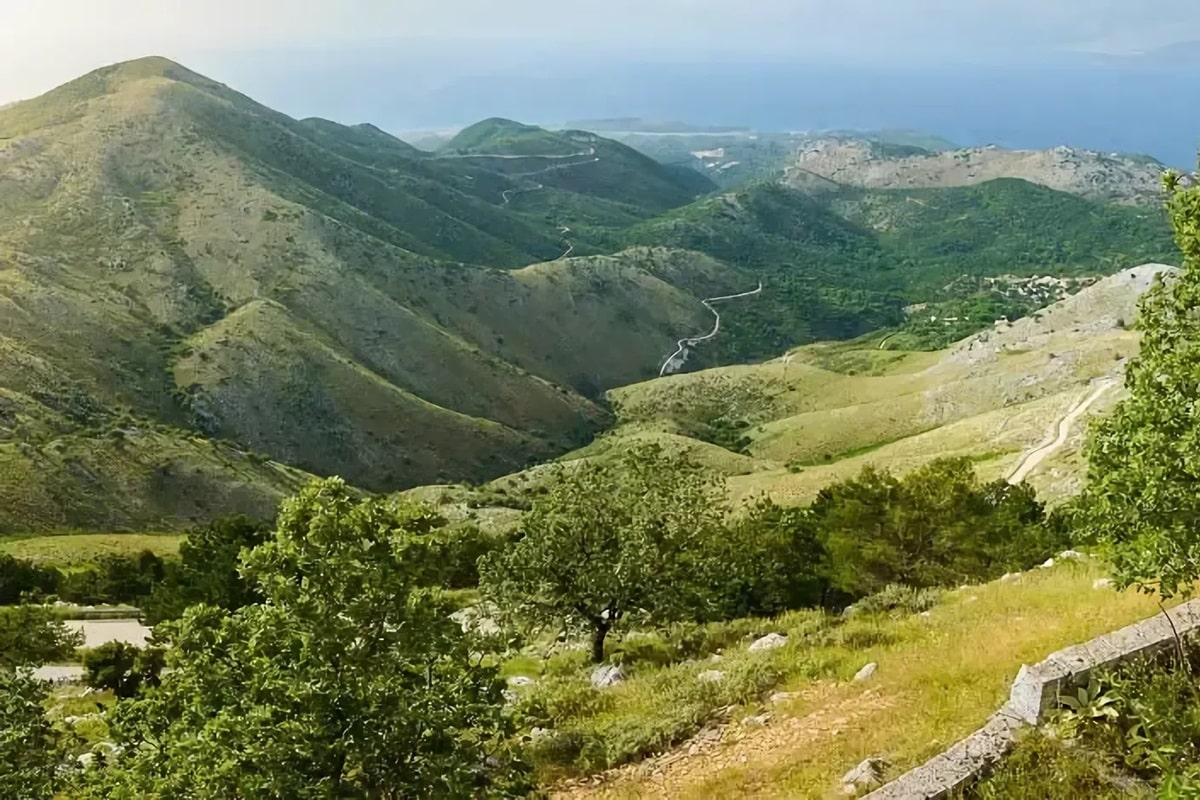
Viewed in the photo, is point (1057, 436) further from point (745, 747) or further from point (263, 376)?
point (263, 376)

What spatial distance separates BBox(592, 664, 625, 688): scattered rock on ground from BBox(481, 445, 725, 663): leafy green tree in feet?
10.4

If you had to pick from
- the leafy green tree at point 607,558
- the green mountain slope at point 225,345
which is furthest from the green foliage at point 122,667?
the green mountain slope at point 225,345

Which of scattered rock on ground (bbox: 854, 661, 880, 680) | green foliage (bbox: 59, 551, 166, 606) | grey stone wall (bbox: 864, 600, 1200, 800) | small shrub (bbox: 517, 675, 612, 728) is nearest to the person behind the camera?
grey stone wall (bbox: 864, 600, 1200, 800)

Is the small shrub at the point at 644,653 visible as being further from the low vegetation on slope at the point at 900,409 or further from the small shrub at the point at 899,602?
the low vegetation on slope at the point at 900,409

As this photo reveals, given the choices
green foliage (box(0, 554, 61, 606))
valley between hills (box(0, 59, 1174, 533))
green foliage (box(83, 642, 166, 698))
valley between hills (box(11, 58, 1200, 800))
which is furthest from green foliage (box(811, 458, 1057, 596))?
valley between hills (box(0, 59, 1174, 533))

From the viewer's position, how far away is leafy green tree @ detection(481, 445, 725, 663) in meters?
28.9

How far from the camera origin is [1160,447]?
A: 1072 cm

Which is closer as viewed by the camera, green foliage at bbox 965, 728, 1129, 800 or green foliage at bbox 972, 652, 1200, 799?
green foliage at bbox 972, 652, 1200, 799

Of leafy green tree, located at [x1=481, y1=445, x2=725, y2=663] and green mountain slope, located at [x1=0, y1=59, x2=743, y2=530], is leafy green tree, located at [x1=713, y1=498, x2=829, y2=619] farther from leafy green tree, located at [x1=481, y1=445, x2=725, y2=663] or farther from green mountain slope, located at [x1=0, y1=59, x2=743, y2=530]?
green mountain slope, located at [x1=0, y1=59, x2=743, y2=530]

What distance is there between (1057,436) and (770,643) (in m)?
73.1

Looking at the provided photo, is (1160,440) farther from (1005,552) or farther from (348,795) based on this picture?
(1005,552)

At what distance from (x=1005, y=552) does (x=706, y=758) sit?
24265 mm

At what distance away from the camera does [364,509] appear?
11.4 meters

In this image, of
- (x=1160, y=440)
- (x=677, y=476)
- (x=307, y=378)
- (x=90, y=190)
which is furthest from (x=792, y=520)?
(x=90, y=190)
